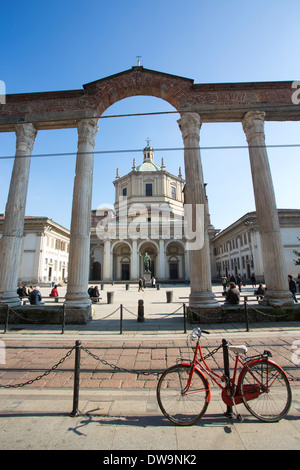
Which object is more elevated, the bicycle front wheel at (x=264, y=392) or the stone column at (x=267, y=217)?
the stone column at (x=267, y=217)

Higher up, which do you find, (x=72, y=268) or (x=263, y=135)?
(x=263, y=135)

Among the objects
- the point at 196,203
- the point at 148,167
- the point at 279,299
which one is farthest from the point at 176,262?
the point at 196,203

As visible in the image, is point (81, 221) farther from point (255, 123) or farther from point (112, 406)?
point (255, 123)

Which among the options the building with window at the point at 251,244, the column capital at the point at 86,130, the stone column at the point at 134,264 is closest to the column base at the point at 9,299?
the column capital at the point at 86,130

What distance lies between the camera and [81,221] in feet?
27.4

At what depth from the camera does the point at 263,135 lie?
29.3 ft

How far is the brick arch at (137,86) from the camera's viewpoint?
9.38 metres

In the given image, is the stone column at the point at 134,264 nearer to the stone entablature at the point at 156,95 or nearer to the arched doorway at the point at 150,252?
the arched doorway at the point at 150,252

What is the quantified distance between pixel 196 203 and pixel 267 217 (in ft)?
8.91

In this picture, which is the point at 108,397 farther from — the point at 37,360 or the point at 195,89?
the point at 195,89

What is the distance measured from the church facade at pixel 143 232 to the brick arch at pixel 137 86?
30970mm

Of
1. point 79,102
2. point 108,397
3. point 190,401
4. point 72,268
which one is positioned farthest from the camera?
point 79,102
